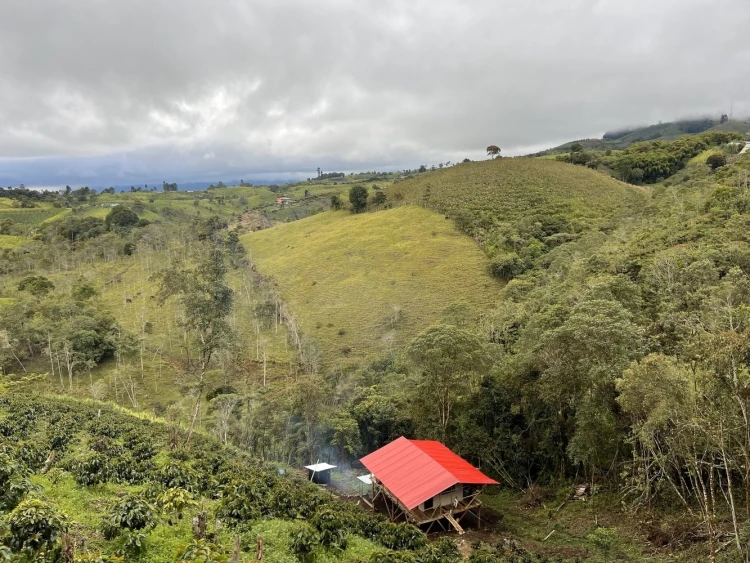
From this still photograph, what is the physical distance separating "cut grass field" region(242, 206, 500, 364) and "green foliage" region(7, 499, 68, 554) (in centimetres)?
3375

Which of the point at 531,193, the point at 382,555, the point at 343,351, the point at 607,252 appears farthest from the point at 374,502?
the point at 531,193

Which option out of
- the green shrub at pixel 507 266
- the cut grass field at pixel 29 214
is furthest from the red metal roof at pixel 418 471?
the cut grass field at pixel 29 214

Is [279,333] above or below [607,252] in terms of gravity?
below

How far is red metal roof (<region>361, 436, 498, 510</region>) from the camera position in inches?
760

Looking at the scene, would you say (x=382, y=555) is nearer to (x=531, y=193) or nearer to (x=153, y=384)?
(x=153, y=384)

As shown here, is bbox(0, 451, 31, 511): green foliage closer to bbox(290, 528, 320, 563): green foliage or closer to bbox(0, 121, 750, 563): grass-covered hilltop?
bbox(0, 121, 750, 563): grass-covered hilltop

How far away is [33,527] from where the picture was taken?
24.8 feet

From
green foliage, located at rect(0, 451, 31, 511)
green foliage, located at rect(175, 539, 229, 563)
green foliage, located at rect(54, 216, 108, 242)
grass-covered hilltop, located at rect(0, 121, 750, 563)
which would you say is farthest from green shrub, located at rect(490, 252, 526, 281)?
green foliage, located at rect(54, 216, 108, 242)

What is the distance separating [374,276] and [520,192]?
1322 inches

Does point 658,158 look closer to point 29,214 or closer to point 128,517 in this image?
point 128,517

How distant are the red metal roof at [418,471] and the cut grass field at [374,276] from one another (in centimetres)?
1792

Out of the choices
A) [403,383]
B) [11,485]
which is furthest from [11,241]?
[11,485]

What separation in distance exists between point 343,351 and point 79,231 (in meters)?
75.3

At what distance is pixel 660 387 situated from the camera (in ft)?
40.7
